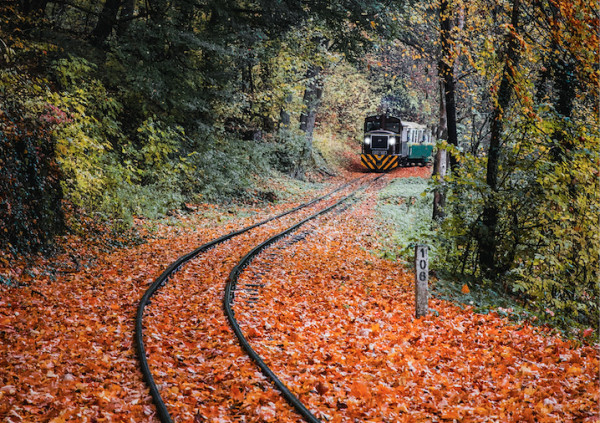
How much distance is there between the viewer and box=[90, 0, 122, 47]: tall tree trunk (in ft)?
49.2

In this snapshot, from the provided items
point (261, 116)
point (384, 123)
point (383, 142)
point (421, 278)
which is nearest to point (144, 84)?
point (261, 116)

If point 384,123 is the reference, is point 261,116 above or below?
below

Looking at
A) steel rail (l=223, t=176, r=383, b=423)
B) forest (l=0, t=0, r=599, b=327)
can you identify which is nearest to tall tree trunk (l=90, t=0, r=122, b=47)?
forest (l=0, t=0, r=599, b=327)

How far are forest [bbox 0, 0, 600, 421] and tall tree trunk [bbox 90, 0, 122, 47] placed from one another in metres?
0.05

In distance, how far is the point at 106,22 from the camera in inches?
597

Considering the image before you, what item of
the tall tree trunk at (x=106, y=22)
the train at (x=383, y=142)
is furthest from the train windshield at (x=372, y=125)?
the tall tree trunk at (x=106, y=22)

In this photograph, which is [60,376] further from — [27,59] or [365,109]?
[365,109]

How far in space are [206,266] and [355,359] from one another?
4503mm

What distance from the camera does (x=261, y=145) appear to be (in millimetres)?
23672

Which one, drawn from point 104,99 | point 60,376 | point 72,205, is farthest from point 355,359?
point 104,99

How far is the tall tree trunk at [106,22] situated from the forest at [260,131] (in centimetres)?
5

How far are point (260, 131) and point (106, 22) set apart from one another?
10.2 m

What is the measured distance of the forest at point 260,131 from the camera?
820 centimetres

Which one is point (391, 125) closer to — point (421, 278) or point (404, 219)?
point (404, 219)
